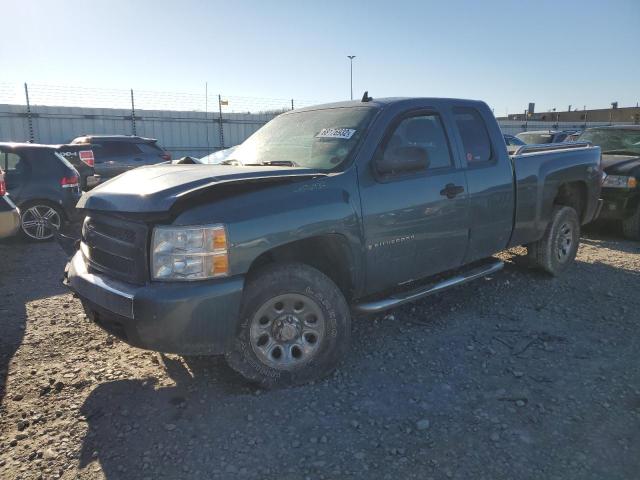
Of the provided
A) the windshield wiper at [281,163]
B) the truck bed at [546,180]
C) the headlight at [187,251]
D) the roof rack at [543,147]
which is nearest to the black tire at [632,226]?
the truck bed at [546,180]

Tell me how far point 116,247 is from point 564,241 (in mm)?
4891

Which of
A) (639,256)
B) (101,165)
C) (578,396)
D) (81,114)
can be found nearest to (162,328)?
(578,396)

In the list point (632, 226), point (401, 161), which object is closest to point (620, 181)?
point (632, 226)

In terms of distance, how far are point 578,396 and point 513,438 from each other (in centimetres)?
73

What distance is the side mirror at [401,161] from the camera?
11.8 ft

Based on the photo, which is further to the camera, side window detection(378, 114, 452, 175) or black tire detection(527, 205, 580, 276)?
black tire detection(527, 205, 580, 276)

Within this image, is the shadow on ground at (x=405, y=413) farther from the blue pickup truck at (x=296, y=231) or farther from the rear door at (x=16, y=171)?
the rear door at (x=16, y=171)

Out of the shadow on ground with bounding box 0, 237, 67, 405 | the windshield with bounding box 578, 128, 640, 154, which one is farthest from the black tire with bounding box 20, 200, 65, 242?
the windshield with bounding box 578, 128, 640, 154

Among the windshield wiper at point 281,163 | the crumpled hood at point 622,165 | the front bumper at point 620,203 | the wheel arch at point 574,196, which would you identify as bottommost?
the front bumper at point 620,203

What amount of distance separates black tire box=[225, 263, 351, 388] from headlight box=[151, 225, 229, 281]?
13.5 inches

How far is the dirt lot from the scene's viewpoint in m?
2.54

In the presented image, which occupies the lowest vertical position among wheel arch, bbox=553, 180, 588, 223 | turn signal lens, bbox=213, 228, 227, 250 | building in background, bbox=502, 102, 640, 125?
wheel arch, bbox=553, 180, 588, 223

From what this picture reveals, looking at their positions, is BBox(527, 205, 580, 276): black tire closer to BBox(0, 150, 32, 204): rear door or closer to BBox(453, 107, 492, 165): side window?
BBox(453, 107, 492, 165): side window

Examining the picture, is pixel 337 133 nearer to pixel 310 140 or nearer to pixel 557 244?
pixel 310 140
